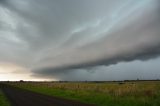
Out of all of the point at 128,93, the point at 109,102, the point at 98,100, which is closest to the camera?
the point at 109,102

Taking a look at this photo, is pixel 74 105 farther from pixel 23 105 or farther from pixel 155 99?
pixel 155 99

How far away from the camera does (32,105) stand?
88.2 ft

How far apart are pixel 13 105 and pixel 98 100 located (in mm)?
9439

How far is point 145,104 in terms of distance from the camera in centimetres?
2495

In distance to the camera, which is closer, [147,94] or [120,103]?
[120,103]

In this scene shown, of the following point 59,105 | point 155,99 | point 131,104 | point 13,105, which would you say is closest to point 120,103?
point 131,104

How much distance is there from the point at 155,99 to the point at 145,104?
2.07 metres

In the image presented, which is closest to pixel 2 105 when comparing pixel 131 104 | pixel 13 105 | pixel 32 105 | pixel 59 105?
pixel 13 105

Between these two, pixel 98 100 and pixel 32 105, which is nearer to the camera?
pixel 32 105

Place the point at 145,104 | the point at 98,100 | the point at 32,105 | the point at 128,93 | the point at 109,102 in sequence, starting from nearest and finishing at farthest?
the point at 145,104, the point at 32,105, the point at 109,102, the point at 98,100, the point at 128,93

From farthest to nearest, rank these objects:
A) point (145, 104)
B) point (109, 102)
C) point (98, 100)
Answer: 1. point (98, 100)
2. point (109, 102)
3. point (145, 104)

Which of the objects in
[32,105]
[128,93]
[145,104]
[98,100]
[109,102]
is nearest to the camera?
[145,104]

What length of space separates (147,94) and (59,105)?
10.4 meters

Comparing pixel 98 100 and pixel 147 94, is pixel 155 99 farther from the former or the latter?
pixel 98 100
